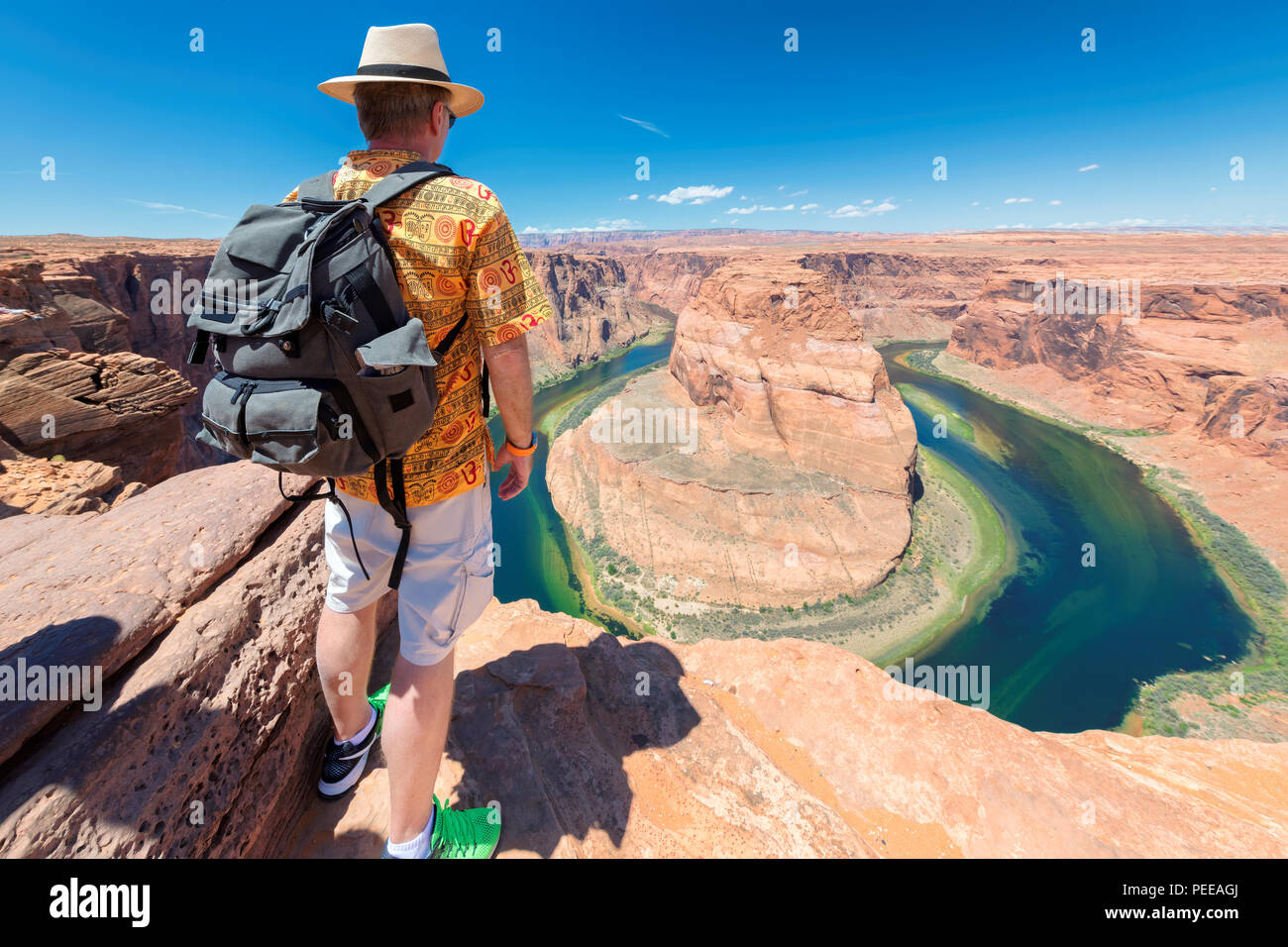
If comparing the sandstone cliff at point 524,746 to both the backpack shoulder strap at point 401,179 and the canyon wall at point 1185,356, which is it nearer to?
the backpack shoulder strap at point 401,179

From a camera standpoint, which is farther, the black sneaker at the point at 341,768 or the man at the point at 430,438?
the black sneaker at the point at 341,768

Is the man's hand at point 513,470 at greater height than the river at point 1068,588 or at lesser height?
greater

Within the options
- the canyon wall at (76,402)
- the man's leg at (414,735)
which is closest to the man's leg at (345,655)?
the man's leg at (414,735)

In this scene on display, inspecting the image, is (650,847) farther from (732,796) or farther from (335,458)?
(335,458)

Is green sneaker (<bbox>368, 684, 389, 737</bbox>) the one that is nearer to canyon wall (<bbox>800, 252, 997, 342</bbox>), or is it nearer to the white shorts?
the white shorts

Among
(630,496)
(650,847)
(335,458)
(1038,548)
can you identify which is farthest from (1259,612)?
(335,458)
